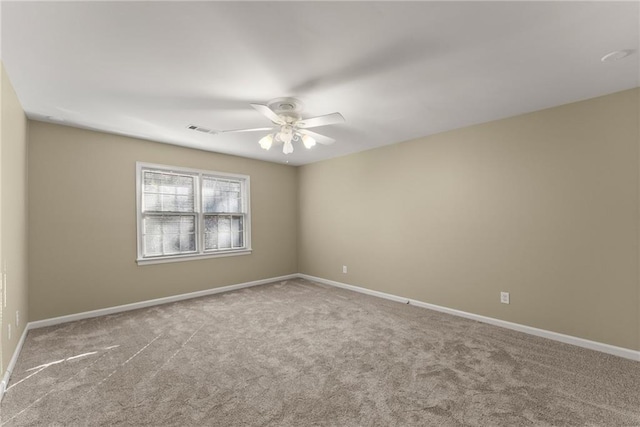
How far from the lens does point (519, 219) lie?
10.6 ft

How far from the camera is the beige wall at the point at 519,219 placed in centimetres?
267

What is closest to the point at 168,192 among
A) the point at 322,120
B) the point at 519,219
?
the point at 322,120

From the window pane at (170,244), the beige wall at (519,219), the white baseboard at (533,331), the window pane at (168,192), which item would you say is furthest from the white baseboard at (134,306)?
the white baseboard at (533,331)

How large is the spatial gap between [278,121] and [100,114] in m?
1.99

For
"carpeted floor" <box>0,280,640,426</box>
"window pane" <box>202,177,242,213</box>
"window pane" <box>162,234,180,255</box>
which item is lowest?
"carpeted floor" <box>0,280,640,426</box>

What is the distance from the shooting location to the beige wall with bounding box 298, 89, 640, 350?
2.67 metres

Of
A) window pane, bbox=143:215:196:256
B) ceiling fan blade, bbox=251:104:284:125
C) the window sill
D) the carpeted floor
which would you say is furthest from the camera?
window pane, bbox=143:215:196:256

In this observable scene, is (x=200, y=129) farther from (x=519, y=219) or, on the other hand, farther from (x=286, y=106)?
(x=519, y=219)

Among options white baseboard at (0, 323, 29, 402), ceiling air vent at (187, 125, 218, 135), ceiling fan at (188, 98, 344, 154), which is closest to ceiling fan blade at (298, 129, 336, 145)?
ceiling fan at (188, 98, 344, 154)

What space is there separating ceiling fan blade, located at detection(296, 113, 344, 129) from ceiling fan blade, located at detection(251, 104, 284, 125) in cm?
21

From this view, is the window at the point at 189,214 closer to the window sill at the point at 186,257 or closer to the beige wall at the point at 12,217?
the window sill at the point at 186,257

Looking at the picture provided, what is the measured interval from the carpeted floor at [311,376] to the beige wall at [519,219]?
43 cm

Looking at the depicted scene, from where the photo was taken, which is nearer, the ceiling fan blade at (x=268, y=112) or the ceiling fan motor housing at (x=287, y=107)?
the ceiling fan blade at (x=268, y=112)

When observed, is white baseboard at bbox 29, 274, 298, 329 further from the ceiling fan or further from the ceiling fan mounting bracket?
the ceiling fan mounting bracket
